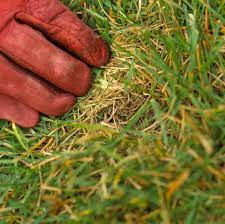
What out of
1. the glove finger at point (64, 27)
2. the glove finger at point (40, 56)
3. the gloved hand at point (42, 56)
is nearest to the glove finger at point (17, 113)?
the gloved hand at point (42, 56)

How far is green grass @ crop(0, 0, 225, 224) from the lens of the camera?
4.03 feet

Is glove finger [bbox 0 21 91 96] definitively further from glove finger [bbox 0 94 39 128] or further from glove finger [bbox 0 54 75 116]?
glove finger [bbox 0 94 39 128]

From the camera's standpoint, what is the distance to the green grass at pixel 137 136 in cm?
123

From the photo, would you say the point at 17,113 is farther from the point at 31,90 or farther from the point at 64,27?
the point at 64,27

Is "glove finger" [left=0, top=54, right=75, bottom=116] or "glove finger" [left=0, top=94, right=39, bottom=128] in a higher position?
"glove finger" [left=0, top=54, right=75, bottom=116]

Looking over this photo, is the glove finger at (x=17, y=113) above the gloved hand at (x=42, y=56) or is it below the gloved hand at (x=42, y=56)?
below

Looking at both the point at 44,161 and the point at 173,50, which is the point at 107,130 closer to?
the point at 44,161

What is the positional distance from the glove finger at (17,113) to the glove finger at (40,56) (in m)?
0.15

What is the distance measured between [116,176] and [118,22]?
740 mm

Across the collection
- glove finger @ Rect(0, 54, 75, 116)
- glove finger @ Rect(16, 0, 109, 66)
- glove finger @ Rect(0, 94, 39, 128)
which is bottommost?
glove finger @ Rect(0, 94, 39, 128)

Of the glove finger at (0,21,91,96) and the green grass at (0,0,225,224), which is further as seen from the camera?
the glove finger at (0,21,91,96)

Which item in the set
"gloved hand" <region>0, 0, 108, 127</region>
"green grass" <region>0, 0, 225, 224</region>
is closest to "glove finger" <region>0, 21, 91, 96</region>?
"gloved hand" <region>0, 0, 108, 127</region>

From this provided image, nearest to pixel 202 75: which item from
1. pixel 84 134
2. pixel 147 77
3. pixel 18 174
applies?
pixel 147 77

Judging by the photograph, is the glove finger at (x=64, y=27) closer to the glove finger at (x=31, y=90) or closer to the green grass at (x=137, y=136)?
the green grass at (x=137, y=136)
